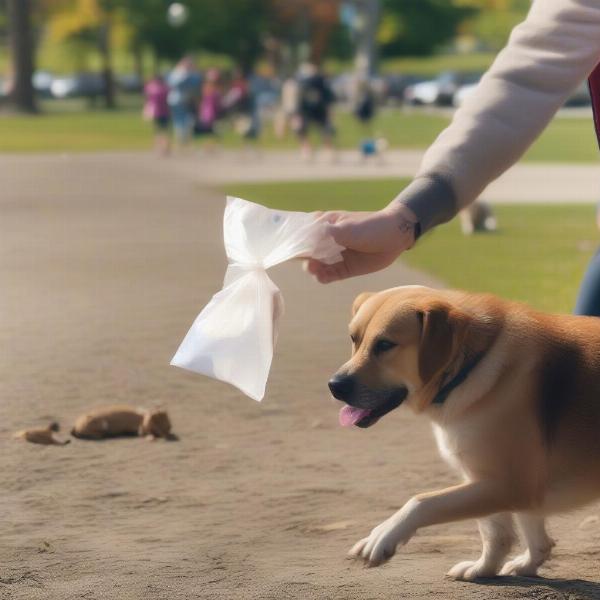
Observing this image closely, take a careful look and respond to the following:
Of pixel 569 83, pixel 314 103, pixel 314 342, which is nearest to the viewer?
pixel 569 83

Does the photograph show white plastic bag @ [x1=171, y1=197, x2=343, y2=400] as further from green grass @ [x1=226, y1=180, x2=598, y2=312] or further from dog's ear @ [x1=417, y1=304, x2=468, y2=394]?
green grass @ [x1=226, y1=180, x2=598, y2=312]

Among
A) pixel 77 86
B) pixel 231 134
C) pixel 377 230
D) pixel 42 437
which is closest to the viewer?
pixel 377 230

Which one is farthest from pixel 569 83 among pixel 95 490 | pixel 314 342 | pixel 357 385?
pixel 314 342

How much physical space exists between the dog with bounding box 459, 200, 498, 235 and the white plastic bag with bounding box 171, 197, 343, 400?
1315cm

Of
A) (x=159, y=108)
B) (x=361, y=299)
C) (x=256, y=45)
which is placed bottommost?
(x=256, y=45)

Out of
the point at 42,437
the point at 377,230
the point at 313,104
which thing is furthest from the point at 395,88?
the point at 377,230

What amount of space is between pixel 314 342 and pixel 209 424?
246 centimetres

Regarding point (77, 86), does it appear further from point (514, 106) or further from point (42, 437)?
point (514, 106)

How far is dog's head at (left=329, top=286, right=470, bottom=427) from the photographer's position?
4.61 metres

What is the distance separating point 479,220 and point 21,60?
5182 cm

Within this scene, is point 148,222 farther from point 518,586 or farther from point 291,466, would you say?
point 518,586

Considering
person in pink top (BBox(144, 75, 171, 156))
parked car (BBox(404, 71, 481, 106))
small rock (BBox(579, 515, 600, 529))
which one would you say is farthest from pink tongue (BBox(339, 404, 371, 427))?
parked car (BBox(404, 71, 481, 106))

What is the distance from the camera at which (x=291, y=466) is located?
22.7 feet

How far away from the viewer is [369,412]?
4.62 metres
